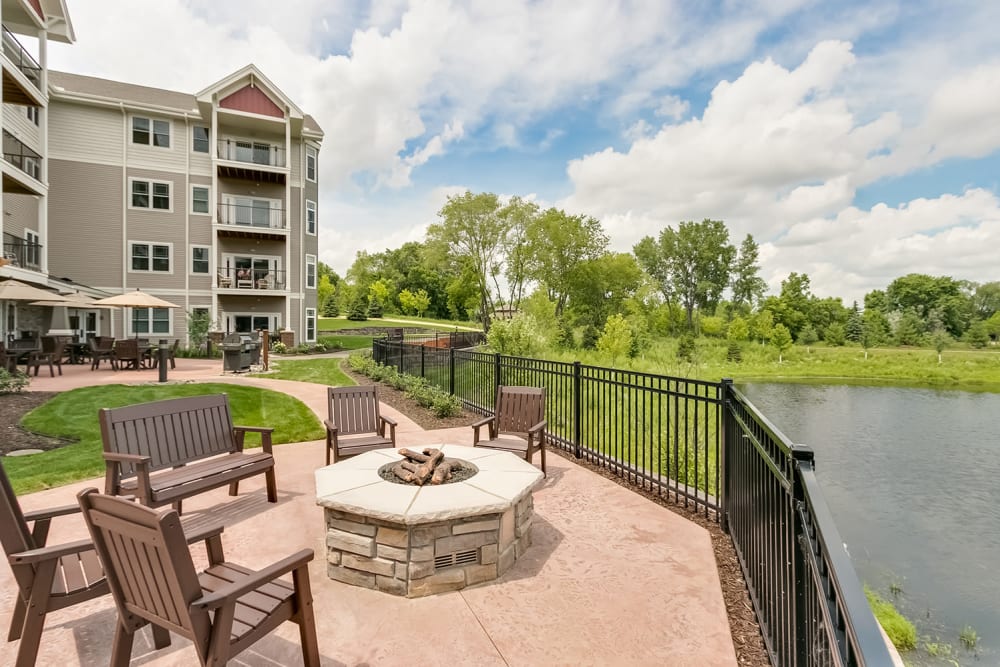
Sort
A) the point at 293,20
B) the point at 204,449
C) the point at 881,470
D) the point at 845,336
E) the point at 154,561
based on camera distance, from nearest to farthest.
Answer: the point at 154,561
the point at 204,449
the point at 293,20
the point at 881,470
the point at 845,336

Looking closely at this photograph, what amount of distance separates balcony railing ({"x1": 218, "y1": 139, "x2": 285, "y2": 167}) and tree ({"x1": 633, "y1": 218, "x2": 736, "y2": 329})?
48717 mm

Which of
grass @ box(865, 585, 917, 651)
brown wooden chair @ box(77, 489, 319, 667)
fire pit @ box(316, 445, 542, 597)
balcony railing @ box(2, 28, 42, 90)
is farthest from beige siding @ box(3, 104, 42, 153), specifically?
grass @ box(865, 585, 917, 651)

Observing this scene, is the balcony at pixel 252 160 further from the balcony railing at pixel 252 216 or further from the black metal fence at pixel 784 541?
the black metal fence at pixel 784 541

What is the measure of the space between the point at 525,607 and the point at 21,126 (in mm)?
24581

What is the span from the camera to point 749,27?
983 centimetres

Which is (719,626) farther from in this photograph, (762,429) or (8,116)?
(8,116)

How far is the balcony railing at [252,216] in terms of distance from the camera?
22.9 metres

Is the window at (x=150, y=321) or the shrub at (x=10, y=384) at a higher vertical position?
the window at (x=150, y=321)

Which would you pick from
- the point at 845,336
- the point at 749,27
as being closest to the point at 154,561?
the point at 749,27

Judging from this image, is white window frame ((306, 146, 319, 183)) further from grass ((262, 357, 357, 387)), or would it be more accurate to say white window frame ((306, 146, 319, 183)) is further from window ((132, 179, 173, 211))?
grass ((262, 357, 357, 387))

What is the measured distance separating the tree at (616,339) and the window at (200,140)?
2478cm

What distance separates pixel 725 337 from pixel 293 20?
53.0m

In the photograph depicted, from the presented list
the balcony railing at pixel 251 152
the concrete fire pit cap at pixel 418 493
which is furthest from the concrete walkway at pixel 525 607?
the balcony railing at pixel 251 152

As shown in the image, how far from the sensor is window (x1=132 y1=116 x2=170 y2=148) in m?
21.7
